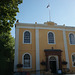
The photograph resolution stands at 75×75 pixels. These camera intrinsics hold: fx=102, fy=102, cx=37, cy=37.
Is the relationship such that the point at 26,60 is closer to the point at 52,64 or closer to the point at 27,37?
the point at 27,37

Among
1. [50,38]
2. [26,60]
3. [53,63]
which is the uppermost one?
[50,38]

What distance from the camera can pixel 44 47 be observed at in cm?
1680

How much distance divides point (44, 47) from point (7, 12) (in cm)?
833

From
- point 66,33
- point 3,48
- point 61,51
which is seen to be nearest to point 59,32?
point 66,33

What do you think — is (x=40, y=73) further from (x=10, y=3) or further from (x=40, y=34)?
(x=10, y=3)

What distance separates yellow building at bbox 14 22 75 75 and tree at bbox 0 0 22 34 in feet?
15.5

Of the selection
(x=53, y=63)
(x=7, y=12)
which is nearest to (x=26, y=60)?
(x=53, y=63)

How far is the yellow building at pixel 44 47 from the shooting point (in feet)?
52.0

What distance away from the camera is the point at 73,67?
16.7 meters

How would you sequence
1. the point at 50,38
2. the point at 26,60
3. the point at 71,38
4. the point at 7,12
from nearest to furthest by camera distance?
the point at 7,12, the point at 26,60, the point at 50,38, the point at 71,38

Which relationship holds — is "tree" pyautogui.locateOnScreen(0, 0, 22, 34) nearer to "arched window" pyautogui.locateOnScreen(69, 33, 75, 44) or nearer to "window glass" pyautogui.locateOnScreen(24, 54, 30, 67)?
"window glass" pyautogui.locateOnScreen(24, 54, 30, 67)

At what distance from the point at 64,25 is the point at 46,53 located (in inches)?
250

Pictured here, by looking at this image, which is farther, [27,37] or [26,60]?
[27,37]

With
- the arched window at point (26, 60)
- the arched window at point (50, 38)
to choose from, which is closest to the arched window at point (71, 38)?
the arched window at point (50, 38)
